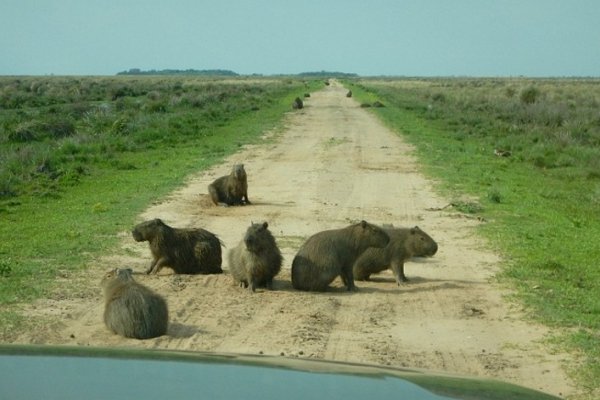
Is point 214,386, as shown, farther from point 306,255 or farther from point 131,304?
point 306,255

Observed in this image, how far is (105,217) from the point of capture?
49.0ft

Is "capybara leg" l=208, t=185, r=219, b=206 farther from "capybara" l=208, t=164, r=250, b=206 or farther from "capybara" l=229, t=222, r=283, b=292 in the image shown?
"capybara" l=229, t=222, r=283, b=292

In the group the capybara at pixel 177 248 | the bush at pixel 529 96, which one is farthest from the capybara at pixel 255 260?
the bush at pixel 529 96

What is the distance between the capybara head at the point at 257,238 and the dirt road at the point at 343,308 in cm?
50

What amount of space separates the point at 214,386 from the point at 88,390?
0.41m

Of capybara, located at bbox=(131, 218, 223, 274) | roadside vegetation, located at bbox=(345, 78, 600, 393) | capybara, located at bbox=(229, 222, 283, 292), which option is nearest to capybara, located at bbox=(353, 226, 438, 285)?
roadside vegetation, located at bbox=(345, 78, 600, 393)

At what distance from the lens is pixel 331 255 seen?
10695 mm

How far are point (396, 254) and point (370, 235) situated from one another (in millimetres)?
400

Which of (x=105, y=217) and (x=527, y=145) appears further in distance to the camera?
(x=527, y=145)

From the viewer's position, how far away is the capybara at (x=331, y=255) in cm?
1055

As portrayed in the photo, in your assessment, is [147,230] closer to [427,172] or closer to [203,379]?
[203,379]

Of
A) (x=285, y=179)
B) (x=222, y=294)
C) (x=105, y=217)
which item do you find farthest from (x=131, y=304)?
(x=285, y=179)

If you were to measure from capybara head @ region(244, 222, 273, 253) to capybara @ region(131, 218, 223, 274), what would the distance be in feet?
3.28

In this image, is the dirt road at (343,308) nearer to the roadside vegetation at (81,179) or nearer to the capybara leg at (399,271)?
the capybara leg at (399,271)
